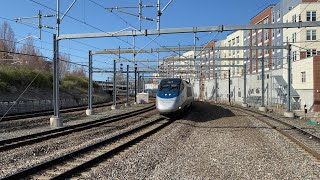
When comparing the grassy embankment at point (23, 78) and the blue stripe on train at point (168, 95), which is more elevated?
the grassy embankment at point (23, 78)

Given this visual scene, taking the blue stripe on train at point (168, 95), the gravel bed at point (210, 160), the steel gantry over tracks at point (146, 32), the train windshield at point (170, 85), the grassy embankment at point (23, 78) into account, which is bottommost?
the gravel bed at point (210, 160)

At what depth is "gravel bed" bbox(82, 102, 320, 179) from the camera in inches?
351

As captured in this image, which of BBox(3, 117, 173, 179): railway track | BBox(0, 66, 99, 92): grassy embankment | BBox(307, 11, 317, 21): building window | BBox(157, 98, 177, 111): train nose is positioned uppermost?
BBox(307, 11, 317, 21): building window

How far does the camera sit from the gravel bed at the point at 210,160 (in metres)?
8.91

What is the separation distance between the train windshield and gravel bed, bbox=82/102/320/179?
417 inches

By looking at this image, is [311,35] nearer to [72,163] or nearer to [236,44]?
[236,44]

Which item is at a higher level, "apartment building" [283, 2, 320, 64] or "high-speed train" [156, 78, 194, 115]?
"apartment building" [283, 2, 320, 64]

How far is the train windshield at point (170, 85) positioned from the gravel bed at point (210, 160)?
10587mm

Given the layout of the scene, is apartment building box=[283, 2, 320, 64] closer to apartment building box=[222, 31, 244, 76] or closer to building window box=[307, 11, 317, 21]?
building window box=[307, 11, 317, 21]

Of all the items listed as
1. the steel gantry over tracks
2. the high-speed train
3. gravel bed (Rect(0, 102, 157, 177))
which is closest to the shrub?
the high-speed train

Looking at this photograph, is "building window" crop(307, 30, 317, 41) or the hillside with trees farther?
"building window" crop(307, 30, 317, 41)

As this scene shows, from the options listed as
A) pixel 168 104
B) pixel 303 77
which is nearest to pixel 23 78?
pixel 168 104

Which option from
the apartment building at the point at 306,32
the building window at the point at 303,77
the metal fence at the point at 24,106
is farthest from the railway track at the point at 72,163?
the apartment building at the point at 306,32

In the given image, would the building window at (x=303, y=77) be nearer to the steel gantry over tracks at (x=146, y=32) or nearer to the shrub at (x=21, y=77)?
the steel gantry over tracks at (x=146, y=32)
